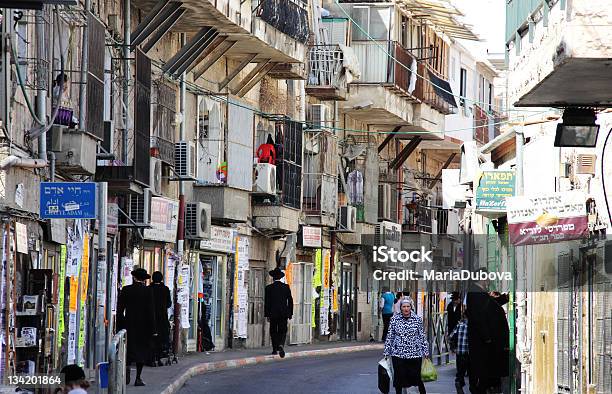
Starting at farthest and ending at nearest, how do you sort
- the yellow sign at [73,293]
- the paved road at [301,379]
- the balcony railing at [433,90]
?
1. the balcony railing at [433,90]
2. the paved road at [301,379]
3. the yellow sign at [73,293]

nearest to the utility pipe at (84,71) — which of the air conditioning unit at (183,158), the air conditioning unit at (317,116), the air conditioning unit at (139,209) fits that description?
the air conditioning unit at (139,209)

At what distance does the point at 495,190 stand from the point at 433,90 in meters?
31.1

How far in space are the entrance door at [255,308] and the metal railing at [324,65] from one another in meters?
5.79

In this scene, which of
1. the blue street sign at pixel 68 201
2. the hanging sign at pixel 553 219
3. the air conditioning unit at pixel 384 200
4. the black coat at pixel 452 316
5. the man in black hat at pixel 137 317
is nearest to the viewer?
the blue street sign at pixel 68 201

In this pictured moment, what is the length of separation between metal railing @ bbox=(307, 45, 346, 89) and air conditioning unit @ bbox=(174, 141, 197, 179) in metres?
12.1

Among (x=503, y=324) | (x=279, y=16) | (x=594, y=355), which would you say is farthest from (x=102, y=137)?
(x=279, y=16)

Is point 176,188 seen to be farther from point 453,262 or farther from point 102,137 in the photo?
point 453,262

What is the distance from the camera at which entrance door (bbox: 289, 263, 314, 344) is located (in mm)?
43344

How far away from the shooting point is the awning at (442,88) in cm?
5569

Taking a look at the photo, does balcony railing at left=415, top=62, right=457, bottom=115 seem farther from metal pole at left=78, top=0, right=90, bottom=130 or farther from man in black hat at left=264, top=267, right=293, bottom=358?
metal pole at left=78, top=0, right=90, bottom=130

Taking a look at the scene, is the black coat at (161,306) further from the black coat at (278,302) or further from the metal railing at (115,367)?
the metal railing at (115,367)

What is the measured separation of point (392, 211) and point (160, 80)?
81.9ft

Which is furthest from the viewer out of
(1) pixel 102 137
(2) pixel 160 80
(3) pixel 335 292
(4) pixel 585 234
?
(3) pixel 335 292

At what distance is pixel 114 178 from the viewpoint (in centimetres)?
2517
